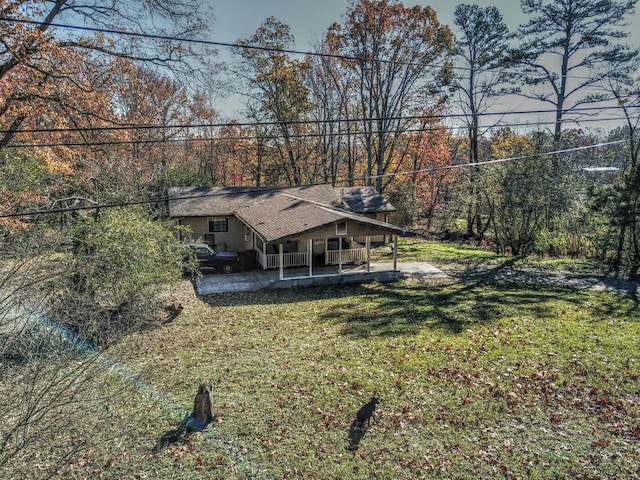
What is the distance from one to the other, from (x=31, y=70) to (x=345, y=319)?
35.1 ft

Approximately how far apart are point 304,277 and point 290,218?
3.15m

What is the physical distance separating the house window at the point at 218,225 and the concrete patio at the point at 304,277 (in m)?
4.24

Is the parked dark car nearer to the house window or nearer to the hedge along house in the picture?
the hedge along house

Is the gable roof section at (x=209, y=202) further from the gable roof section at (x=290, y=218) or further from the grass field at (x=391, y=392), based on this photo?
the grass field at (x=391, y=392)

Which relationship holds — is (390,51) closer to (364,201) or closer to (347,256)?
(364,201)

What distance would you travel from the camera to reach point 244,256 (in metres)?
19.8

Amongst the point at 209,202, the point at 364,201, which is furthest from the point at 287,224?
the point at 364,201

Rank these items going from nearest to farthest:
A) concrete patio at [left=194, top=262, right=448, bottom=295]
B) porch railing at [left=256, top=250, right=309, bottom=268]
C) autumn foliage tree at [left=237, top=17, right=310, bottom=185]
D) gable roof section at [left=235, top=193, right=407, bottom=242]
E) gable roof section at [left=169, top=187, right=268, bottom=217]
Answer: concrete patio at [left=194, top=262, right=448, bottom=295] < gable roof section at [left=235, top=193, right=407, bottom=242] < porch railing at [left=256, top=250, right=309, bottom=268] < gable roof section at [left=169, top=187, right=268, bottom=217] < autumn foliage tree at [left=237, top=17, right=310, bottom=185]

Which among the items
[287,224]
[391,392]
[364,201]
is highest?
[364,201]

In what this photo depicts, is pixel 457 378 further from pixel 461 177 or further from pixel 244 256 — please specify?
pixel 461 177

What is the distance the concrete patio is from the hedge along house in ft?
1.59

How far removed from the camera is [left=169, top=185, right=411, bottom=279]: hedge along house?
55.4 feet

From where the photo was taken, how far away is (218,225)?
72.0ft

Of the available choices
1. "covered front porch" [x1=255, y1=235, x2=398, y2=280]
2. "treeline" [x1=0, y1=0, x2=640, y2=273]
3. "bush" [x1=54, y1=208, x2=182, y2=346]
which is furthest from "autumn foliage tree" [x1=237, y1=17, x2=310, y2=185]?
"bush" [x1=54, y1=208, x2=182, y2=346]
